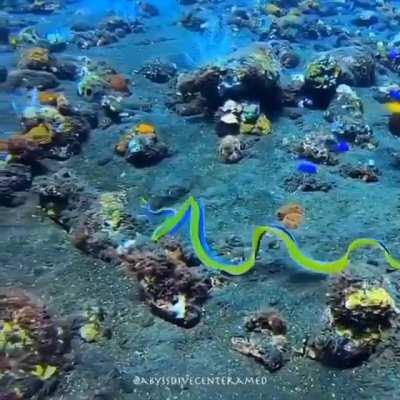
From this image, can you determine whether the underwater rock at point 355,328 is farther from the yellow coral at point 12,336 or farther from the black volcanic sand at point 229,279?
the yellow coral at point 12,336

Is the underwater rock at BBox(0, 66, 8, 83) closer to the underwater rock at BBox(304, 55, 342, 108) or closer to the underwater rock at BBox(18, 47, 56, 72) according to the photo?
the underwater rock at BBox(18, 47, 56, 72)

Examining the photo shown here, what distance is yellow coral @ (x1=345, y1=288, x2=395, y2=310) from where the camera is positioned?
158 inches

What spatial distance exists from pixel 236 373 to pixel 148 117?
7.07 m

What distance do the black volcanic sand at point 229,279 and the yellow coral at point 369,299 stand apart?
0.34m

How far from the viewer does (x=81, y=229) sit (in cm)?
591

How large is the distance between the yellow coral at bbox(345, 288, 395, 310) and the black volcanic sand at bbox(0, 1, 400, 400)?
0.34m

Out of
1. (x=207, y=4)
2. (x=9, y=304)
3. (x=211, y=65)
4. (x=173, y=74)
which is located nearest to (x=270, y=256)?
(x=9, y=304)

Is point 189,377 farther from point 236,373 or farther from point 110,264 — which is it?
point 110,264

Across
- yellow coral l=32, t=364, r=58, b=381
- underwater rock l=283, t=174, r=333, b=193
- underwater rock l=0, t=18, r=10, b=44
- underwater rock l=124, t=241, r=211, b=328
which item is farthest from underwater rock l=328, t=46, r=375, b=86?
underwater rock l=0, t=18, r=10, b=44

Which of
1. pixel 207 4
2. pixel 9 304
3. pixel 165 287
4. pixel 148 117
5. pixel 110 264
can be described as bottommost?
pixel 207 4

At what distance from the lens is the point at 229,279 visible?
518cm

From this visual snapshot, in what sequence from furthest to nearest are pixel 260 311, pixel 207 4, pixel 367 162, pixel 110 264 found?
pixel 207 4
pixel 367 162
pixel 110 264
pixel 260 311

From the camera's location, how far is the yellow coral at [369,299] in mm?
4004

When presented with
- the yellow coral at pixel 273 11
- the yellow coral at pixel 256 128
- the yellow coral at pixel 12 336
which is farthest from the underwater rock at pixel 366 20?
the yellow coral at pixel 12 336
